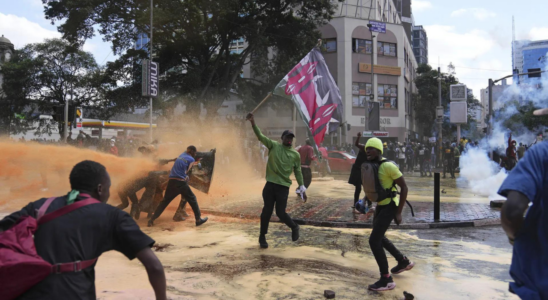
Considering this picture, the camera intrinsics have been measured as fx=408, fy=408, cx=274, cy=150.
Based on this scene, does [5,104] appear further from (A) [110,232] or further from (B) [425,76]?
(B) [425,76]

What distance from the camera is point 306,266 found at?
5.39m

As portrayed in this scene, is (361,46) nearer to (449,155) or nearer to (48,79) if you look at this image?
(449,155)

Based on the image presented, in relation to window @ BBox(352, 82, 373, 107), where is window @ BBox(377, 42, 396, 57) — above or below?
above

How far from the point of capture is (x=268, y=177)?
6.43 metres

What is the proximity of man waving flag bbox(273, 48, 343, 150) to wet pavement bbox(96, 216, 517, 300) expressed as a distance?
4.50 meters

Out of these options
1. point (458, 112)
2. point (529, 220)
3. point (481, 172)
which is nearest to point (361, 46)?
point (458, 112)

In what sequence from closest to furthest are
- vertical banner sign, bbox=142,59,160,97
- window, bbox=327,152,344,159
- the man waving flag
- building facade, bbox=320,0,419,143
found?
the man waving flag → vertical banner sign, bbox=142,59,160,97 → window, bbox=327,152,344,159 → building facade, bbox=320,0,419,143

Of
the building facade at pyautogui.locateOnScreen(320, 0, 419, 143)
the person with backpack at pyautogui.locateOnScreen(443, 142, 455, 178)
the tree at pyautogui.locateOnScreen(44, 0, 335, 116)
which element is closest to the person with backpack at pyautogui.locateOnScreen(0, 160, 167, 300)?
the person with backpack at pyautogui.locateOnScreen(443, 142, 455, 178)

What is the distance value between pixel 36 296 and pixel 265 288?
2.92m

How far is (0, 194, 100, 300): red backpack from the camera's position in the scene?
1802 millimetres

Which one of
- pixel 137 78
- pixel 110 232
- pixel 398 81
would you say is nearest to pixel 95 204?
pixel 110 232

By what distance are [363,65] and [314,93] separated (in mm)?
29088

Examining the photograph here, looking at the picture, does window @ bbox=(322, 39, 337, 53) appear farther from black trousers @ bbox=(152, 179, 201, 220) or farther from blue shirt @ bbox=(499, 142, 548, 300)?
blue shirt @ bbox=(499, 142, 548, 300)

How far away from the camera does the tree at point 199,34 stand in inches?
977
